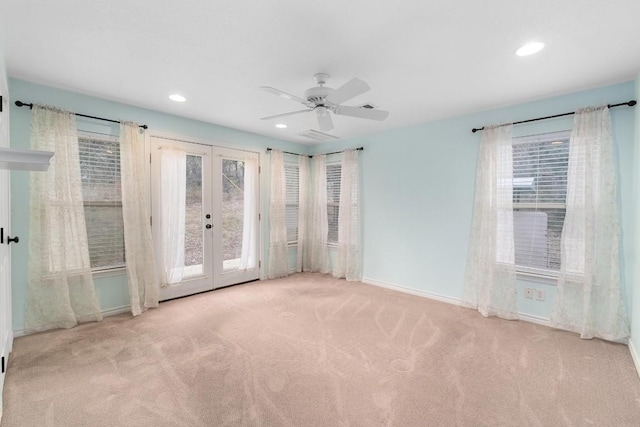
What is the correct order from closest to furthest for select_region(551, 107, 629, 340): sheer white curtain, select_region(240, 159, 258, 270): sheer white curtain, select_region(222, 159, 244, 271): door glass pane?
select_region(551, 107, 629, 340): sheer white curtain
select_region(222, 159, 244, 271): door glass pane
select_region(240, 159, 258, 270): sheer white curtain

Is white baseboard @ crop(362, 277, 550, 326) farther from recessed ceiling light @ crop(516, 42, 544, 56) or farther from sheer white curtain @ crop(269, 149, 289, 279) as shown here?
recessed ceiling light @ crop(516, 42, 544, 56)

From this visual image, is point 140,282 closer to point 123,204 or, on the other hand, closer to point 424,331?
point 123,204

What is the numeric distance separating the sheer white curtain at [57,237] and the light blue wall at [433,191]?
3740mm

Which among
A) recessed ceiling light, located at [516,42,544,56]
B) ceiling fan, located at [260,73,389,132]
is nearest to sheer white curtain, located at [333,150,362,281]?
ceiling fan, located at [260,73,389,132]

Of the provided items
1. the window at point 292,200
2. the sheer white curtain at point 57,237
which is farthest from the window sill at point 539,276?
the sheer white curtain at point 57,237

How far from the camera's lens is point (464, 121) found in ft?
12.3

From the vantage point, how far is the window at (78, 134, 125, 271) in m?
3.20

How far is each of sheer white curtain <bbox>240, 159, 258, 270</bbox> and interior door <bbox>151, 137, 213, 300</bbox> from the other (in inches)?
23.2

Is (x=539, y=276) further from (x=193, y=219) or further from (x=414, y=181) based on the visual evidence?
(x=193, y=219)

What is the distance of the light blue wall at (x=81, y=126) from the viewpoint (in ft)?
9.11

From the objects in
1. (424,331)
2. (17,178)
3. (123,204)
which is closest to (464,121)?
(424,331)

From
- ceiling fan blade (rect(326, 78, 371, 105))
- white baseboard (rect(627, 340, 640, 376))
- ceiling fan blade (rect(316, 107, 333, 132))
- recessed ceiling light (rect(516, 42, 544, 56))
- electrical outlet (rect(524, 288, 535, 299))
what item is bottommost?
white baseboard (rect(627, 340, 640, 376))

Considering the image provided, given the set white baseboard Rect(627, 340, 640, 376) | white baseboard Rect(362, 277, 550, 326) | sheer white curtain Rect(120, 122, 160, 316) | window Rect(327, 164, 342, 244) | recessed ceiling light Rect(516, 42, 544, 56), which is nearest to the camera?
recessed ceiling light Rect(516, 42, 544, 56)

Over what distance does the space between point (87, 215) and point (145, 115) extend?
1.36 metres
